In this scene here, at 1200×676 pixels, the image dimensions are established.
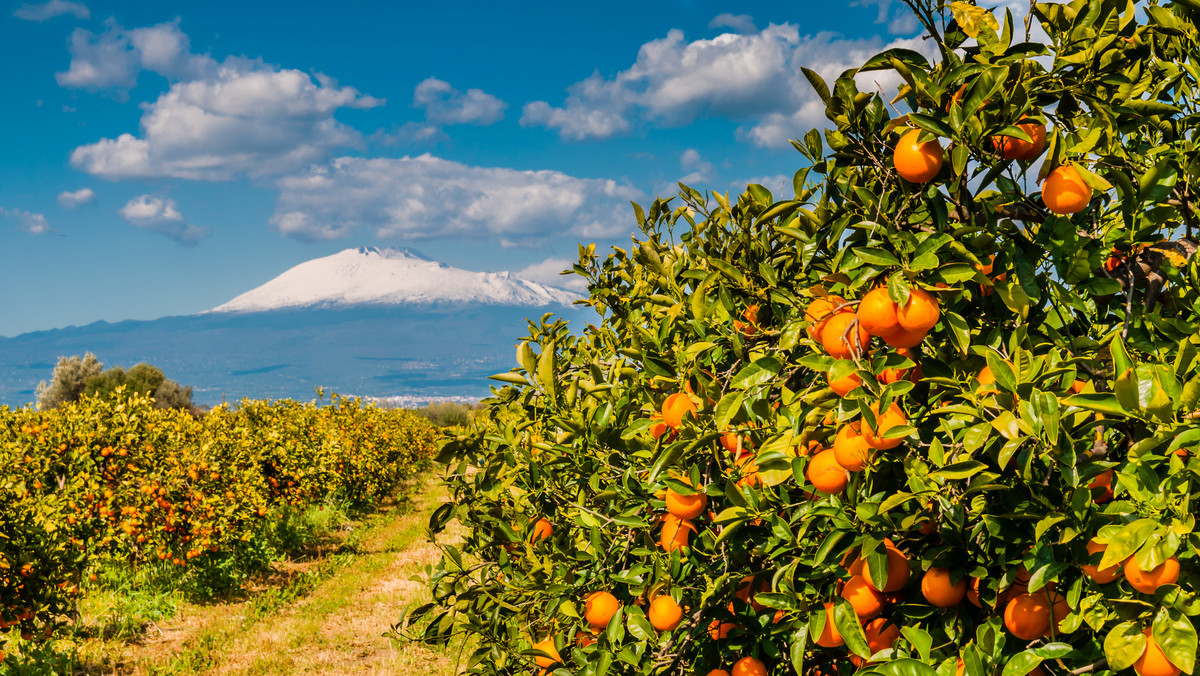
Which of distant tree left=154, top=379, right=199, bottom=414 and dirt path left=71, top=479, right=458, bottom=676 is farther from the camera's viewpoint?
distant tree left=154, top=379, right=199, bottom=414

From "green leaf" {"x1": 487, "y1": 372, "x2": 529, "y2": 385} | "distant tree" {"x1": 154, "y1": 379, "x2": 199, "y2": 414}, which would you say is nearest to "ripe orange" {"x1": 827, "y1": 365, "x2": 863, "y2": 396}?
"green leaf" {"x1": 487, "y1": 372, "x2": 529, "y2": 385}

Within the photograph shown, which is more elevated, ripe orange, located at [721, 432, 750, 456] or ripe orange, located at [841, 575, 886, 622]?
ripe orange, located at [721, 432, 750, 456]

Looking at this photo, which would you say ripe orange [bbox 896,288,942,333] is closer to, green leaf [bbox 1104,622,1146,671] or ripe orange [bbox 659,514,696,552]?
green leaf [bbox 1104,622,1146,671]

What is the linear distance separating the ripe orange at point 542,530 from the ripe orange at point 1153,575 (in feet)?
5.16

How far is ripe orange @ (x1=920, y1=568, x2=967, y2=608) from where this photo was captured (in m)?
1.28

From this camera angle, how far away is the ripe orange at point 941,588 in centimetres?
128

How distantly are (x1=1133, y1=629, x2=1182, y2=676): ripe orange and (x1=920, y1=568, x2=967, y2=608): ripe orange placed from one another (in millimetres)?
305

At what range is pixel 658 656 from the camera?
1649 millimetres

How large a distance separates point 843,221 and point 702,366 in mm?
701

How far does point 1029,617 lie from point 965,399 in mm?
386

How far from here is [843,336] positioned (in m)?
1.16

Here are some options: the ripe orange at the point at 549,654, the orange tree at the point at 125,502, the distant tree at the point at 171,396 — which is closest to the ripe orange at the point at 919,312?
the ripe orange at the point at 549,654

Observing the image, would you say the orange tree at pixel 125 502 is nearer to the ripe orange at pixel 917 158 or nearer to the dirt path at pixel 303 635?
the dirt path at pixel 303 635

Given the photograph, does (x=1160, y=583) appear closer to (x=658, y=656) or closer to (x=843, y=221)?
(x=843, y=221)
